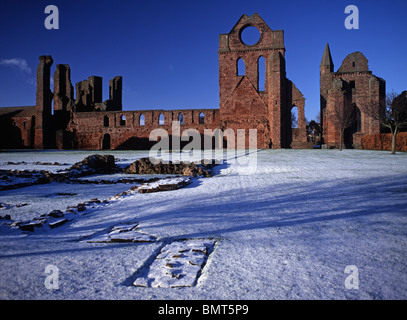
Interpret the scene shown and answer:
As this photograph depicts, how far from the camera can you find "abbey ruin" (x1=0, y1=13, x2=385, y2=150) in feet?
91.3

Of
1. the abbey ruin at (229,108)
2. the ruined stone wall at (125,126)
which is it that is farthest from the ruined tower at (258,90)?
the ruined stone wall at (125,126)

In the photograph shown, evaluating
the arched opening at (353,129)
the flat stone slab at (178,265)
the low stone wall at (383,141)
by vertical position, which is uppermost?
the arched opening at (353,129)

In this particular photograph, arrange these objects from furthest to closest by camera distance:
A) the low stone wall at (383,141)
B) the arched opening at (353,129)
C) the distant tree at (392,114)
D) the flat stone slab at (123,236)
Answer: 1. the arched opening at (353,129)
2. the low stone wall at (383,141)
3. the distant tree at (392,114)
4. the flat stone slab at (123,236)

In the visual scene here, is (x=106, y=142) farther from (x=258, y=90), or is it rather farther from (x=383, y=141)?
(x=383, y=141)

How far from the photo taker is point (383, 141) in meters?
24.3

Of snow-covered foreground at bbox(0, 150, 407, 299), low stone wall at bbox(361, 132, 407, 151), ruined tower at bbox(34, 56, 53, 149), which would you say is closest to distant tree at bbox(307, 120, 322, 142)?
low stone wall at bbox(361, 132, 407, 151)

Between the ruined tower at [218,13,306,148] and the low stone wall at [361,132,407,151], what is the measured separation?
5.63 m

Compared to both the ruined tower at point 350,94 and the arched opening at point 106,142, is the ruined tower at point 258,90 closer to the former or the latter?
the ruined tower at point 350,94

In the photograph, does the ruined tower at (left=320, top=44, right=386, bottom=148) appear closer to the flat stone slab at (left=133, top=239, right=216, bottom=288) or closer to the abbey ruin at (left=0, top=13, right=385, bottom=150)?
the abbey ruin at (left=0, top=13, right=385, bottom=150)

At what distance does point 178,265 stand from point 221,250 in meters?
0.54

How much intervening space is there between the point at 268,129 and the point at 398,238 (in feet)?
82.2

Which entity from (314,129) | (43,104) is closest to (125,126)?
(43,104)

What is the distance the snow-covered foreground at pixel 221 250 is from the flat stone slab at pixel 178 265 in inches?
0.4

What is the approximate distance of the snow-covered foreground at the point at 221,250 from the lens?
82.0 inches
